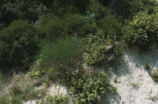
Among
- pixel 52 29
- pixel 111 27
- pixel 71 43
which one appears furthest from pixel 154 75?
pixel 52 29

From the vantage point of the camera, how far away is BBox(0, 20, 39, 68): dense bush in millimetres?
4320

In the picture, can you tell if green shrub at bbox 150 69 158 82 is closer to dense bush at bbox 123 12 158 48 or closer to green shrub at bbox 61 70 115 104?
dense bush at bbox 123 12 158 48

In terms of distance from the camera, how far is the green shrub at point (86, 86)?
12.4 feet

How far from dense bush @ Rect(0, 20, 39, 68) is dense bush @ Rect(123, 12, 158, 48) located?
280cm

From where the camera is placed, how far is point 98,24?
4.91m

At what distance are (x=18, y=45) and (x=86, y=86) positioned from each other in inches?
89.0

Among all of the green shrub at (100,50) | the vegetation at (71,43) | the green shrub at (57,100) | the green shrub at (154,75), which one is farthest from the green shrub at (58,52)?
the green shrub at (154,75)

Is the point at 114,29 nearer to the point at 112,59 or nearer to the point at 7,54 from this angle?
the point at 112,59

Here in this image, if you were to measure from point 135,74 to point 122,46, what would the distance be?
2.98ft

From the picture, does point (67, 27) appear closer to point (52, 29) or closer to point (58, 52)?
point (52, 29)

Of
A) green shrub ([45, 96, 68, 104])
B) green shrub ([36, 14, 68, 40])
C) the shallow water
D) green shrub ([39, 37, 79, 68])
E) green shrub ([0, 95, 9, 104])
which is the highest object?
green shrub ([36, 14, 68, 40])

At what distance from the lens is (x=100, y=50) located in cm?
433

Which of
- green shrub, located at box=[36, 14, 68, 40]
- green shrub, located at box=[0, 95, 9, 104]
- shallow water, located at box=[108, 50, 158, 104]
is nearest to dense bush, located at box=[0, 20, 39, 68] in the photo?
green shrub, located at box=[36, 14, 68, 40]

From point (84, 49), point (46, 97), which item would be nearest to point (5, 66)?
point (46, 97)
